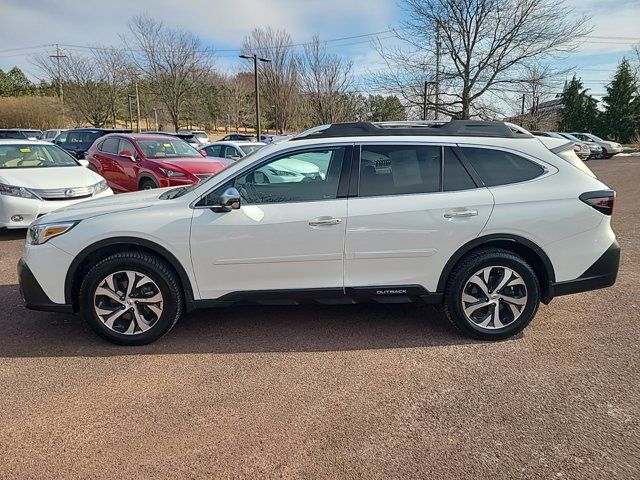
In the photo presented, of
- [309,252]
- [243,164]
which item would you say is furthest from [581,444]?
[243,164]

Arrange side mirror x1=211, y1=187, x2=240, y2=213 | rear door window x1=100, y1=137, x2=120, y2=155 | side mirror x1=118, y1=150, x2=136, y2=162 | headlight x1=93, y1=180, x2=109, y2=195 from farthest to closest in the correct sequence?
1. rear door window x1=100, y1=137, x2=120, y2=155
2. side mirror x1=118, y1=150, x2=136, y2=162
3. headlight x1=93, y1=180, x2=109, y2=195
4. side mirror x1=211, y1=187, x2=240, y2=213

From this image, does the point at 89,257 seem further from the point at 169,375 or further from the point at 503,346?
the point at 503,346

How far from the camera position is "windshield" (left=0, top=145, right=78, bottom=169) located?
791 centimetres

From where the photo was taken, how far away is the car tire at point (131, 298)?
3.61 meters

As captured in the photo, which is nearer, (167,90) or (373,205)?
(373,205)

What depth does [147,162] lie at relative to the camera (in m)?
9.63

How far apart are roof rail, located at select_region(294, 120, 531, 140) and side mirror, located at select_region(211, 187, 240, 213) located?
784 millimetres

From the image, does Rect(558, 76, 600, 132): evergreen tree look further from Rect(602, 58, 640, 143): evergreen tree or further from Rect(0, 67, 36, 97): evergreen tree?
Rect(0, 67, 36, 97): evergreen tree

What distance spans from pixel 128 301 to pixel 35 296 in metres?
0.73

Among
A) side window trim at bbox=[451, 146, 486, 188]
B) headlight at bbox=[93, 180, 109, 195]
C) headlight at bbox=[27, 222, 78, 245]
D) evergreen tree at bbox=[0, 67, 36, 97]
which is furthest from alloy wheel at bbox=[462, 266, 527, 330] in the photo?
evergreen tree at bbox=[0, 67, 36, 97]

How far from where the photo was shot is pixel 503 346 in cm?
366

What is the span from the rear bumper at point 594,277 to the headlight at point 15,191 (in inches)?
281

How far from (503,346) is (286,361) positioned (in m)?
1.69

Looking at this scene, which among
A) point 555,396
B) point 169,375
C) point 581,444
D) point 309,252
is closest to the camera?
point 581,444
